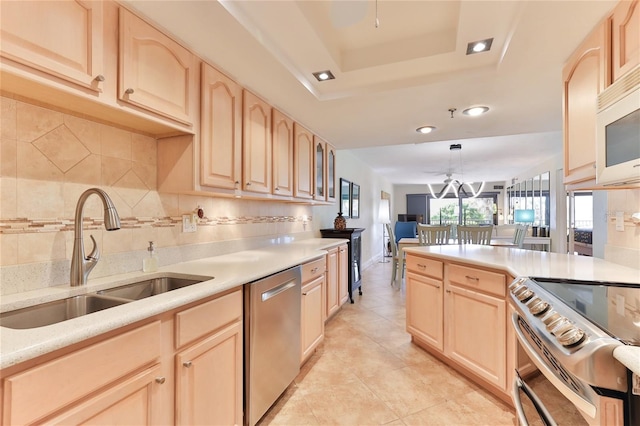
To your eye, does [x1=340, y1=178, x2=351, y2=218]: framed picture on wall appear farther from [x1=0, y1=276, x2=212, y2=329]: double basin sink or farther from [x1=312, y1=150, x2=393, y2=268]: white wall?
[x1=0, y1=276, x2=212, y2=329]: double basin sink

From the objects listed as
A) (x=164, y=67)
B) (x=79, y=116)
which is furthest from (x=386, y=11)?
(x=79, y=116)

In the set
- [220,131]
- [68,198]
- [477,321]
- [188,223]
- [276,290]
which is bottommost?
[477,321]

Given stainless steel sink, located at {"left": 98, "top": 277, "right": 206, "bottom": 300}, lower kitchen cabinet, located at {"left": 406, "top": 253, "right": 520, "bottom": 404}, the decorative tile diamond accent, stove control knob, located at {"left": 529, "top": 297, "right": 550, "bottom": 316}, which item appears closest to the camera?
stove control knob, located at {"left": 529, "top": 297, "right": 550, "bottom": 316}

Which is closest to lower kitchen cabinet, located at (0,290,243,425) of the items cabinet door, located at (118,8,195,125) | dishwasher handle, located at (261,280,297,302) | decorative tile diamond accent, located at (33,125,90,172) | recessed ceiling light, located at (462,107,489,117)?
dishwasher handle, located at (261,280,297,302)

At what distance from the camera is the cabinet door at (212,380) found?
1186 millimetres

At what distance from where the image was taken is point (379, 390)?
2045 mm

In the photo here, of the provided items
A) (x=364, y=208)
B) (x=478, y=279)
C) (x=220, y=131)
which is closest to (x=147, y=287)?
(x=220, y=131)

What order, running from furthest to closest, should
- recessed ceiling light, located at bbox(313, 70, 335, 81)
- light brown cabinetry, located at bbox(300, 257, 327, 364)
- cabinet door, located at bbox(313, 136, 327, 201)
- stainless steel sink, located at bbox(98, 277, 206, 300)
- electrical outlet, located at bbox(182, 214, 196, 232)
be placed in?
cabinet door, located at bbox(313, 136, 327, 201), light brown cabinetry, located at bbox(300, 257, 327, 364), recessed ceiling light, located at bbox(313, 70, 335, 81), electrical outlet, located at bbox(182, 214, 196, 232), stainless steel sink, located at bbox(98, 277, 206, 300)

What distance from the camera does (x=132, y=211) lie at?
5.32ft

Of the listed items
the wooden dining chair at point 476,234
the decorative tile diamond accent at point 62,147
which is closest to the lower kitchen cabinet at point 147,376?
the decorative tile diamond accent at point 62,147

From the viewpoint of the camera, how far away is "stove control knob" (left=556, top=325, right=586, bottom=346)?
85cm

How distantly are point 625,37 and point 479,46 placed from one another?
645 mm

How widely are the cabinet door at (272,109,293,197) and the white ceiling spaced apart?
14cm

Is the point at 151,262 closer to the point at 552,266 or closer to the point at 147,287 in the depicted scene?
the point at 147,287
